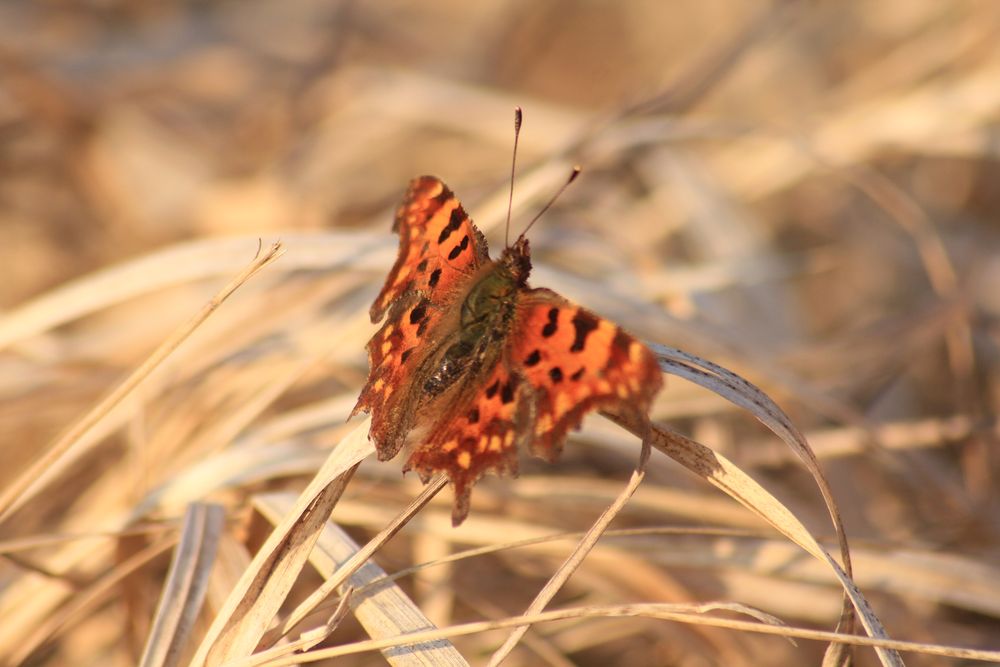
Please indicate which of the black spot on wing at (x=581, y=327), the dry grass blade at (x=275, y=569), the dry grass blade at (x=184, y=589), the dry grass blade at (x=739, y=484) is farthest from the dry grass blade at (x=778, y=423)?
the dry grass blade at (x=184, y=589)

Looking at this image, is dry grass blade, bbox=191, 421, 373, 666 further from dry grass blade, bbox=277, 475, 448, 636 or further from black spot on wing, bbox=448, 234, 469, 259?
black spot on wing, bbox=448, 234, 469, 259

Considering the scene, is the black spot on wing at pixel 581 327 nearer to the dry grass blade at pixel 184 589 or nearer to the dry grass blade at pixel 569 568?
the dry grass blade at pixel 569 568

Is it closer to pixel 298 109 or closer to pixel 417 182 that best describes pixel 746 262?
pixel 417 182

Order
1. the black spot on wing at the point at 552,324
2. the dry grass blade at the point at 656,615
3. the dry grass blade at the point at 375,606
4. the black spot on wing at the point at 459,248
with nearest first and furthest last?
the dry grass blade at the point at 656,615 < the dry grass blade at the point at 375,606 < the black spot on wing at the point at 552,324 < the black spot on wing at the point at 459,248

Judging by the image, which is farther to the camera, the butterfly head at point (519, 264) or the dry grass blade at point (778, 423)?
the butterfly head at point (519, 264)

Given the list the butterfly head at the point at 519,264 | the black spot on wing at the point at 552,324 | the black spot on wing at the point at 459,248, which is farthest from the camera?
the black spot on wing at the point at 459,248
